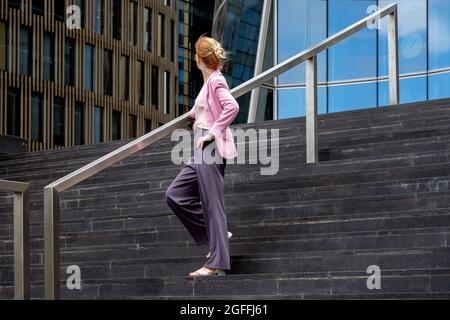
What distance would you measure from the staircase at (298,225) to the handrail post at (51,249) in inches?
8.9

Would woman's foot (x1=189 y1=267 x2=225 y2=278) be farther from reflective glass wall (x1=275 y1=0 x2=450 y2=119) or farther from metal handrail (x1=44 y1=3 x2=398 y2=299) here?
reflective glass wall (x1=275 y1=0 x2=450 y2=119)

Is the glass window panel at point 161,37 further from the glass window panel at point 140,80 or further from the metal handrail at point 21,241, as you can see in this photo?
the metal handrail at point 21,241

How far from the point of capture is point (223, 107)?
8.65 m

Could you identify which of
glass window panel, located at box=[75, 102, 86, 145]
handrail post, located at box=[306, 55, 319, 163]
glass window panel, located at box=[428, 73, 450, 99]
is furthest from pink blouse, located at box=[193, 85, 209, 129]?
glass window panel, located at box=[75, 102, 86, 145]

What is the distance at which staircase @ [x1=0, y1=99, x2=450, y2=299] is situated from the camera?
7758 millimetres

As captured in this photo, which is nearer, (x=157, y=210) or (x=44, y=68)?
(x=157, y=210)

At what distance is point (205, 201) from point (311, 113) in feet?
9.75

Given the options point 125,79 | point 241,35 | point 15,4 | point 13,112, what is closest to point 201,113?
point 241,35

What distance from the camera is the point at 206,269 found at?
8.32 metres

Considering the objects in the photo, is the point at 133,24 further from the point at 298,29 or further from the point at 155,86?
the point at 298,29

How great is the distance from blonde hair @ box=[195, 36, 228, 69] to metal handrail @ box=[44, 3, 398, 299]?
1.93 feet
